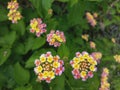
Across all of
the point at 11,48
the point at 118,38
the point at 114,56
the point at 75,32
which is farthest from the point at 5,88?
the point at 118,38

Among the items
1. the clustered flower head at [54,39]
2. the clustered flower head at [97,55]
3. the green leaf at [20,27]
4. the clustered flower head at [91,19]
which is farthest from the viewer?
the clustered flower head at [91,19]

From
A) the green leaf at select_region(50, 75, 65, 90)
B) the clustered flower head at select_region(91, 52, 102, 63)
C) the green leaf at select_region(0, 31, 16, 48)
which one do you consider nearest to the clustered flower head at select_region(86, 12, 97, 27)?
the clustered flower head at select_region(91, 52, 102, 63)

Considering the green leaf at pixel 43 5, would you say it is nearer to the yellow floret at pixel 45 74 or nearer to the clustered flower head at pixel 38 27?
the clustered flower head at pixel 38 27

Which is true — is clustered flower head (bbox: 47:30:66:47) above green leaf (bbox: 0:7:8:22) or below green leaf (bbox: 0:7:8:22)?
below

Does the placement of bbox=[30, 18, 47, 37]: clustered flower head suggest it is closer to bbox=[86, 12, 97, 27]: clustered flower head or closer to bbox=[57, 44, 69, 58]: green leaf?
bbox=[57, 44, 69, 58]: green leaf

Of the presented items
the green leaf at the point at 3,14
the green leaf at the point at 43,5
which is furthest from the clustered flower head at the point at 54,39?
the green leaf at the point at 3,14

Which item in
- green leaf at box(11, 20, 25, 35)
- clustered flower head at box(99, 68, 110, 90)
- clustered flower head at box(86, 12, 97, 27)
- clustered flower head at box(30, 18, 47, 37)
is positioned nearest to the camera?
clustered flower head at box(30, 18, 47, 37)
